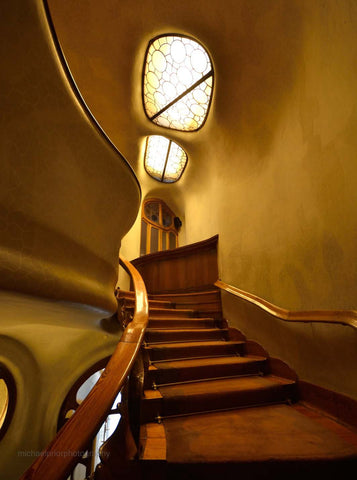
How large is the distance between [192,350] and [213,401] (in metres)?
0.67

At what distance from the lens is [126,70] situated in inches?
145

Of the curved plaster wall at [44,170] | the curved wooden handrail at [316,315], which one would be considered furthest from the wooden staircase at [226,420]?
the curved plaster wall at [44,170]

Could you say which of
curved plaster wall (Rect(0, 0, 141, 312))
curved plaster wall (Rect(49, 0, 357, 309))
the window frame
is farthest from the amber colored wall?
the window frame

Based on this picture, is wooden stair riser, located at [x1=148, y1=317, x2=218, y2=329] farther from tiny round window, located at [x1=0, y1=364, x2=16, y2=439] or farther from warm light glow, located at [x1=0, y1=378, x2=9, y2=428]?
warm light glow, located at [x1=0, y1=378, x2=9, y2=428]

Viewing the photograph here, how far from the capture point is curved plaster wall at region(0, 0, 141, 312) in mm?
872

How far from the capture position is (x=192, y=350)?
2244 mm

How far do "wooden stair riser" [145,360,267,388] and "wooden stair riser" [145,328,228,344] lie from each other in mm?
569

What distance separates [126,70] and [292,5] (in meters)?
2.57

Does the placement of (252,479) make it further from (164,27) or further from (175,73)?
(175,73)

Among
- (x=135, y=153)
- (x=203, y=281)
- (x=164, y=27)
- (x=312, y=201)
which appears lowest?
(x=203, y=281)

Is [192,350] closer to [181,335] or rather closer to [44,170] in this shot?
[181,335]

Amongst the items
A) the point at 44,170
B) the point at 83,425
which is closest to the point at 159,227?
the point at 44,170

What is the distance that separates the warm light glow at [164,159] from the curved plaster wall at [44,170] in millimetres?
4660

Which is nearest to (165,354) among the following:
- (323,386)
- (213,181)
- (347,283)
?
(323,386)
